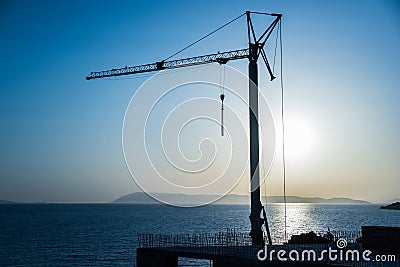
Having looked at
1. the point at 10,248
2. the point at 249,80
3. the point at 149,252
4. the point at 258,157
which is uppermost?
the point at 249,80

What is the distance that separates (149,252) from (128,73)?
191ft

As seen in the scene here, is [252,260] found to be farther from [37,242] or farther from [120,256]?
[37,242]

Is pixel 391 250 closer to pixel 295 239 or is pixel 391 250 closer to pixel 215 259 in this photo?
pixel 215 259

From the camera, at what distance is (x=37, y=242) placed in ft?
427

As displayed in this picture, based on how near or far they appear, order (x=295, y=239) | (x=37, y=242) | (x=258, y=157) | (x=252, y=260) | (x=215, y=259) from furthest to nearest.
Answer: (x=37, y=242) → (x=295, y=239) → (x=258, y=157) → (x=215, y=259) → (x=252, y=260)

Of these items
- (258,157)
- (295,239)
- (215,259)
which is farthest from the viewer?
(295,239)

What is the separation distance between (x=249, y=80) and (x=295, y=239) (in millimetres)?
22340

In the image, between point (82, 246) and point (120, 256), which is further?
point (82, 246)

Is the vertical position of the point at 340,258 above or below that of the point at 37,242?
above

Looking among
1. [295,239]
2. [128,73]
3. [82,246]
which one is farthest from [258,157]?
[82,246]

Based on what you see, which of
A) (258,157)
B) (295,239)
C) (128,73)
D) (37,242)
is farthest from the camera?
(37,242)

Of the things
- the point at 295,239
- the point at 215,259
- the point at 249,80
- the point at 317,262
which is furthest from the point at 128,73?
the point at 317,262

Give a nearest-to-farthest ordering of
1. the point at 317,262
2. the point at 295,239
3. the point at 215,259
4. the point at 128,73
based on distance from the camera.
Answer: the point at 317,262 → the point at 215,259 → the point at 295,239 → the point at 128,73

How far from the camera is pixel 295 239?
7006 cm
